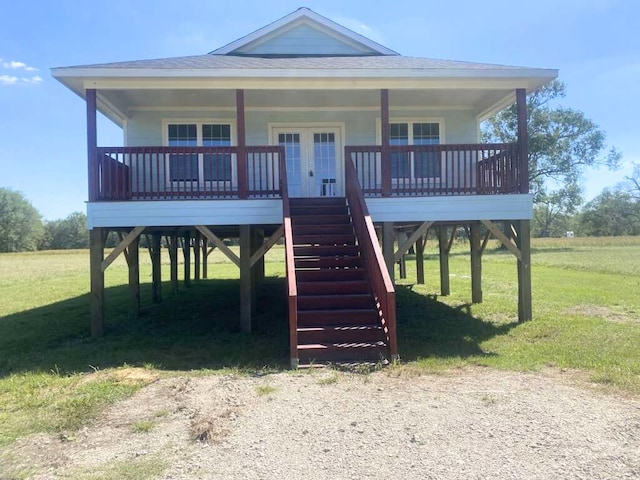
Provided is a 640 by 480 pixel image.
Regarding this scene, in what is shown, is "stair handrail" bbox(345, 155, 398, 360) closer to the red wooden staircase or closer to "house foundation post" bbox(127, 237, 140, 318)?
the red wooden staircase

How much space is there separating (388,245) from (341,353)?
9.23ft

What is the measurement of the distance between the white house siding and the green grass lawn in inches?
245

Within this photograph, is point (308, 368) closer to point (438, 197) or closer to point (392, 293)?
point (392, 293)

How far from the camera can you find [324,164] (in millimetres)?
11375

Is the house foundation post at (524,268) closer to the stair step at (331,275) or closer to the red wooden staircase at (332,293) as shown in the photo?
the red wooden staircase at (332,293)

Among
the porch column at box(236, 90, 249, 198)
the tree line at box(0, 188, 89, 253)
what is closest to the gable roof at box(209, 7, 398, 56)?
the porch column at box(236, 90, 249, 198)

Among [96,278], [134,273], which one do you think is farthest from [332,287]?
[134,273]

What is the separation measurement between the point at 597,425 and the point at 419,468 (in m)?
1.82

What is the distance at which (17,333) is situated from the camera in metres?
9.77

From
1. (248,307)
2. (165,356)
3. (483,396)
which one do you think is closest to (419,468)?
(483,396)

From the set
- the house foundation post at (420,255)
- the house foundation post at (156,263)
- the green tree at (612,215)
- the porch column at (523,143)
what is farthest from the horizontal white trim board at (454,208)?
the green tree at (612,215)

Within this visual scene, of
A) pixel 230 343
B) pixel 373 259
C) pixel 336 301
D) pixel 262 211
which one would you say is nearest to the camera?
pixel 373 259

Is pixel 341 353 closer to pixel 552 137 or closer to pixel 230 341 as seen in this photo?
pixel 230 341

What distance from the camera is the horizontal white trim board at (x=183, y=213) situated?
28.1 feet
